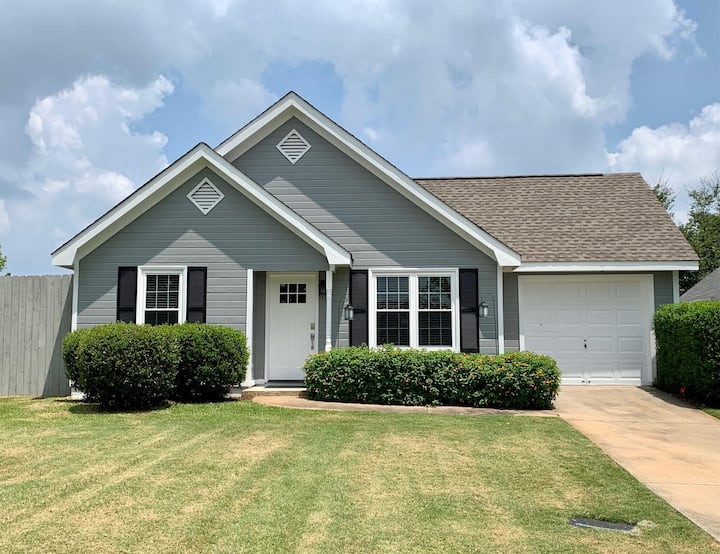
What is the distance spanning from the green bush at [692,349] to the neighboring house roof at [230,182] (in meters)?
6.34

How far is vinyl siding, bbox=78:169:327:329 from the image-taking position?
1112 centimetres

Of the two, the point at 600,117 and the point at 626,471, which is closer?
the point at 626,471

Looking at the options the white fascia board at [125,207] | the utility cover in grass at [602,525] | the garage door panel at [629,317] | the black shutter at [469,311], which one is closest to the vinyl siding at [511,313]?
the black shutter at [469,311]

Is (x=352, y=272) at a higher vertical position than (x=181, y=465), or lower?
higher

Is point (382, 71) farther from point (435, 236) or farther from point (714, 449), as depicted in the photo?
point (714, 449)

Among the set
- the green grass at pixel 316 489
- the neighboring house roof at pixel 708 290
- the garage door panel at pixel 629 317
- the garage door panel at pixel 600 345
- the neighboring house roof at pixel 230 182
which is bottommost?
the green grass at pixel 316 489

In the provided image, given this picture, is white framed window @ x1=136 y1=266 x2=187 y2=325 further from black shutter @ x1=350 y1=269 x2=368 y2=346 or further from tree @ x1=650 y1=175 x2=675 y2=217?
tree @ x1=650 y1=175 x2=675 y2=217

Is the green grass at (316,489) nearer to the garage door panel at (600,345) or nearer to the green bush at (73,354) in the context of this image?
the green bush at (73,354)

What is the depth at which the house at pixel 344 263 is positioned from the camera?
1112 cm

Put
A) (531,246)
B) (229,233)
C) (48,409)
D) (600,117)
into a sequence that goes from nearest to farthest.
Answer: (48,409), (229,233), (531,246), (600,117)

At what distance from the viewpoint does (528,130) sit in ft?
55.8

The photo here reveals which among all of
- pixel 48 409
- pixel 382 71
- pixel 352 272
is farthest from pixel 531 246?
pixel 48 409

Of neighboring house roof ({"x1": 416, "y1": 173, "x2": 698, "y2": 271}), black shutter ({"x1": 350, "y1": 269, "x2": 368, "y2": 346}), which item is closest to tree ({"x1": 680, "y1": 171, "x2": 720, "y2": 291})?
neighboring house roof ({"x1": 416, "y1": 173, "x2": 698, "y2": 271})

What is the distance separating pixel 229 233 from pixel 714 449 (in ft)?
28.6
